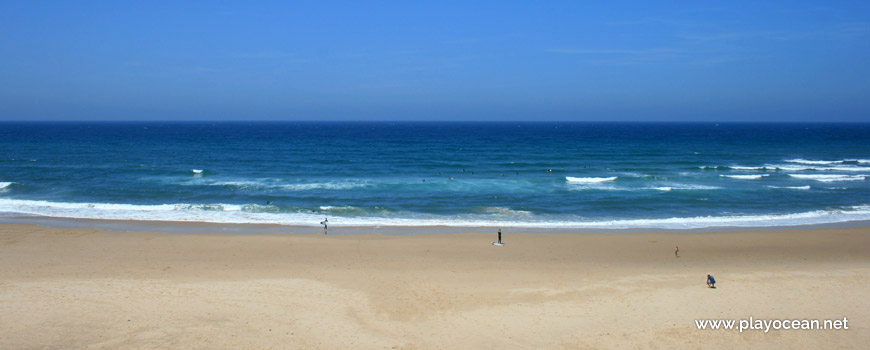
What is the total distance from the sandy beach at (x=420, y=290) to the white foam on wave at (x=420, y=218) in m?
3.33

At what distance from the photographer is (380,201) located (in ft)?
105

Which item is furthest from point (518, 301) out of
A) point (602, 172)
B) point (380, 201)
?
point (602, 172)

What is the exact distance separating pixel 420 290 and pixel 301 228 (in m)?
11.7

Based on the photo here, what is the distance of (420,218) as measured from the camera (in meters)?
27.7

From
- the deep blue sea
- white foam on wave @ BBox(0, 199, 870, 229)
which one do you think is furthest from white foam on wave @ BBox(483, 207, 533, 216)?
the deep blue sea

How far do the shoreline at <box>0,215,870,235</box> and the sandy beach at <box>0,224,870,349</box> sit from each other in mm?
1558

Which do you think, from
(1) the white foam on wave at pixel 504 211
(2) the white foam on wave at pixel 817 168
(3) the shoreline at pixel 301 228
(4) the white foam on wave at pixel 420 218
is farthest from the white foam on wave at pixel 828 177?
(1) the white foam on wave at pixel 504 211

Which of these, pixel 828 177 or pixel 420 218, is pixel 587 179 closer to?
pixel 420 218

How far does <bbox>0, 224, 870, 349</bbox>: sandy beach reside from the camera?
11719 millimetres

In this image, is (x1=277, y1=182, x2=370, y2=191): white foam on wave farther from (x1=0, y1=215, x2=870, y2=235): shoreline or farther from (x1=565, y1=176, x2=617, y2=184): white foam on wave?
(x1=565, y1=176, x2=617, y2=184): white foam on wave

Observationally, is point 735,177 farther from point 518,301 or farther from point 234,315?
point 234,315

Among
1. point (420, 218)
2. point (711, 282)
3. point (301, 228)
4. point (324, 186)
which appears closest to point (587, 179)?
point (420, 218)

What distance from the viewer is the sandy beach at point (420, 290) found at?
11719 mm

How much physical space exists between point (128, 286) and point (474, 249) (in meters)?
12.3
